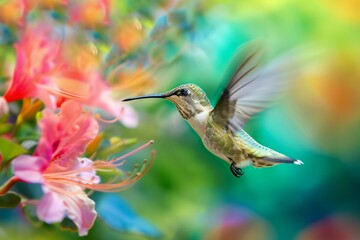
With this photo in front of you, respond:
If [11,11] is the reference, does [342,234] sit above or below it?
below

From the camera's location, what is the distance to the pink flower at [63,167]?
1.41 ft

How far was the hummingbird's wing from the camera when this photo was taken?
1.41 feet

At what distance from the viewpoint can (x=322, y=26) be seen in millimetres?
1379

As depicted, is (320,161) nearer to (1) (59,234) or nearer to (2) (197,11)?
(2) (197,11)

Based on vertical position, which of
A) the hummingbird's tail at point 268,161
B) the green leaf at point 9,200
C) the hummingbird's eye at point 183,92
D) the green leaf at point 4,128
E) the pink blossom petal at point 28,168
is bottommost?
the green leaf at point 9,200

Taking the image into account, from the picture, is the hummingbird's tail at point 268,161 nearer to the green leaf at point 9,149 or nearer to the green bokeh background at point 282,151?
the green leaf at point 9,149

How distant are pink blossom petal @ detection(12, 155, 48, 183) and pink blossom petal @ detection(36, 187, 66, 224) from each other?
0.01 meters

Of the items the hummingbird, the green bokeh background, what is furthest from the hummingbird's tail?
the green bokeh background

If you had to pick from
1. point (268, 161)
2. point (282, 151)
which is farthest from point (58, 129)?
point (282, 151)

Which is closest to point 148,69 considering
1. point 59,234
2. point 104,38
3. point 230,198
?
point 104,38

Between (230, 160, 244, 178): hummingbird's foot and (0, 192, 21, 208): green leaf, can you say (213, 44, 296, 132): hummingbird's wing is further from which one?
(0, 192, 21, 208): green leaf

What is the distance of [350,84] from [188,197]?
425mm

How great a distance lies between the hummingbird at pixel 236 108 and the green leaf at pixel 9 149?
0.30 ft

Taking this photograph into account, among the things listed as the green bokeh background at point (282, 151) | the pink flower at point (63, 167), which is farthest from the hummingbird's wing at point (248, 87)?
the green bokeh background at point (282, 151)
